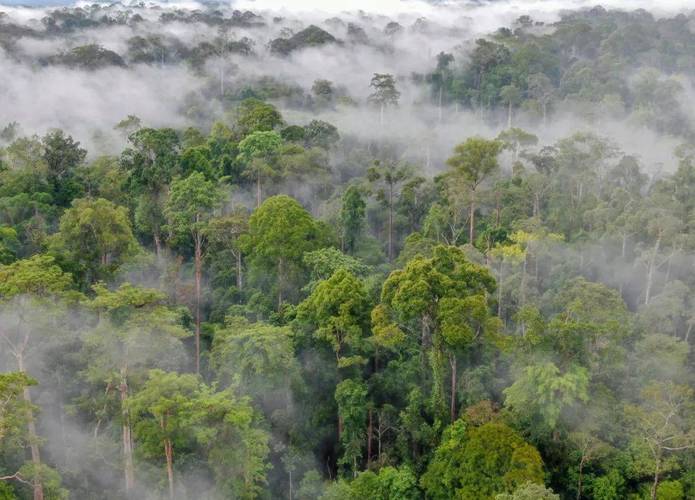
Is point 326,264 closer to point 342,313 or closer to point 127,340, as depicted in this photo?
point 342,313

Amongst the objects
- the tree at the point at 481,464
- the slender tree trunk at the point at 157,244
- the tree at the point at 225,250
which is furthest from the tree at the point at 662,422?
the slender tree trunk at the point at 157,244

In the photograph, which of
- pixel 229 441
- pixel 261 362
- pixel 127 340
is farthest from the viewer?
pixel 261 362

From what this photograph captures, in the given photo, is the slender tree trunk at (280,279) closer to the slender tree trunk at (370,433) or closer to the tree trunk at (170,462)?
the slender tree trunk at (370,433)

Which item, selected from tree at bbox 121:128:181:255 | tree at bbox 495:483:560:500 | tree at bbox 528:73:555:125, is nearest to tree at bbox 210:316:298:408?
tree at bbox 495:483:560:500

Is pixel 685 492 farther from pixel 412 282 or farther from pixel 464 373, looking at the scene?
pixel 412 282

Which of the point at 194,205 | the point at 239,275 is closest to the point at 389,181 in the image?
the point at 239,275

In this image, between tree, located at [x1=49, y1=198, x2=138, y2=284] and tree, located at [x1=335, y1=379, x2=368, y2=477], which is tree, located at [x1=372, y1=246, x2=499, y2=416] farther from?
tree, located at [x1=49, y1=198, x2=138, y2=284]
